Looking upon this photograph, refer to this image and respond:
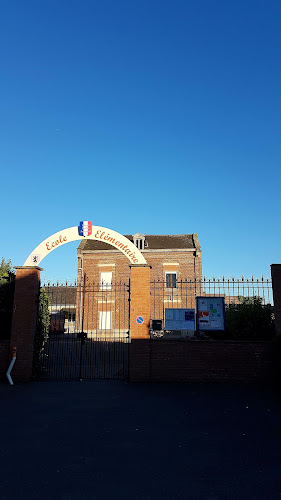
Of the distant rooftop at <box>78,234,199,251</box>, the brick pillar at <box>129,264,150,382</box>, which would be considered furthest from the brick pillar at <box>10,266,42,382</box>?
the distant rooftop at <box>78,234,199,251</box>

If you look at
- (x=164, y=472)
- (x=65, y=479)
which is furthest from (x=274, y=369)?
(x=65, y=479)

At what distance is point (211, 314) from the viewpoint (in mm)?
10344

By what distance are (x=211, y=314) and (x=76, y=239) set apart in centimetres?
480

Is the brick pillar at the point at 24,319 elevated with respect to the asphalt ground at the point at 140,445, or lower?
elevated

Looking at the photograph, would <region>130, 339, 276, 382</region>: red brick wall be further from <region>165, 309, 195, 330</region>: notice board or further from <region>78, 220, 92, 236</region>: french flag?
<region>78, 220, 92, 236</region>: french flag

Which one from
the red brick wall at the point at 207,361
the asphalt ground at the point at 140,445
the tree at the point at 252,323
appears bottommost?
the asphalt ground at the point at 140,445

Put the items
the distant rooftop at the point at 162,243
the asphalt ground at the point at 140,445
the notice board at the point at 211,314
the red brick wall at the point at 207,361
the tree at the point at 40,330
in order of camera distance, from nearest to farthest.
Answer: the asphalt ground at the point at 140,445, the red brick wall at the point at 207,361, the notice board at the point at 211,314, the tree at the point at 40,330, the distant rooftop at the point at 162,243

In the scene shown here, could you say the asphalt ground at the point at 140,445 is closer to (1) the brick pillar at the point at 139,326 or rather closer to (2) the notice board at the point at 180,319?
(1) the brick pillar at the point at 139,326

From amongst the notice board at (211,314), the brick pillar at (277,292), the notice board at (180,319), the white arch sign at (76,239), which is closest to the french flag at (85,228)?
the white arch sign at (76,239)

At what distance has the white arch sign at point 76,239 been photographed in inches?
424

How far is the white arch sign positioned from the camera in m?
10.8

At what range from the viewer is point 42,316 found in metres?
11.2

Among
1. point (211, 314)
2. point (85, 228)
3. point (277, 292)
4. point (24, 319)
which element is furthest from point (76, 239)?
point (277, 292)

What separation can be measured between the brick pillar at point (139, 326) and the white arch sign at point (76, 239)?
0.67m
